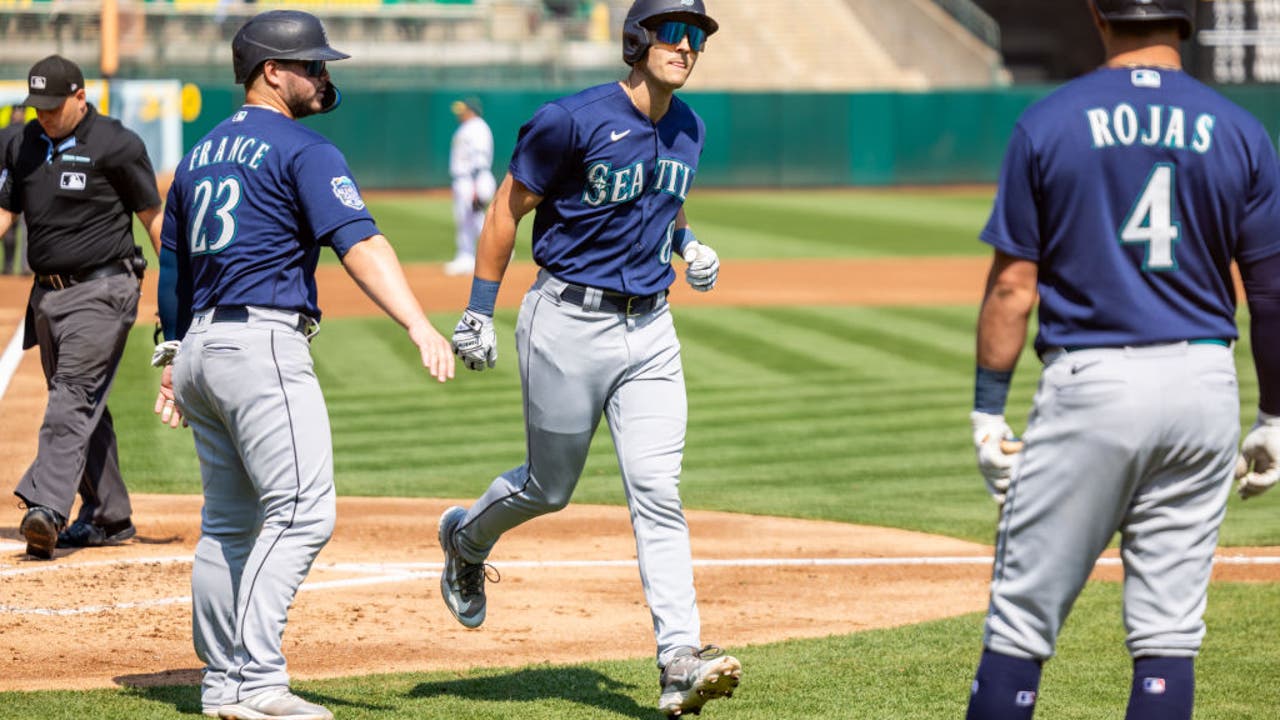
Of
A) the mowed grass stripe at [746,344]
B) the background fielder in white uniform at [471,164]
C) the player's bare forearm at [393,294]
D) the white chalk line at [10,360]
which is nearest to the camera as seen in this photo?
the player's bare forearm at [393,294]

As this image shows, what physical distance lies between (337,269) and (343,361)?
9535 mm

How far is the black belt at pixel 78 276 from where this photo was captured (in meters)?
7.82

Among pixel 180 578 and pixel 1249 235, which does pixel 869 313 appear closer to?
pixel 180 578

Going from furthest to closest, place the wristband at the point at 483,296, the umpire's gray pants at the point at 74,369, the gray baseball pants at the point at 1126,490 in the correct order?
1. the umpire's gray pants at the point at 74,369
2. the wristband at the point at 483,296
3. the gray baseball pants at the point at 1126,490

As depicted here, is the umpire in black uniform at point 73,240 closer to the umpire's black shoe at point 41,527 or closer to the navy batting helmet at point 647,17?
the umpire's black shoe at point 41,527

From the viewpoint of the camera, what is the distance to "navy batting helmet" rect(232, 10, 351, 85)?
17.2 feet

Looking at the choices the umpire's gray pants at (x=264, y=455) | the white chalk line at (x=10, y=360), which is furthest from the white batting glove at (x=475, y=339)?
the white chalk line at (x=10, y=360)

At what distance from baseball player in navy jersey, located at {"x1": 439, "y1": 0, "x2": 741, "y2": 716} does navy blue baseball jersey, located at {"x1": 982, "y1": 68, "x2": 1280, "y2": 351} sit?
5.94ft

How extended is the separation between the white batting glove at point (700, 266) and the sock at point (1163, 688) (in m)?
2.34

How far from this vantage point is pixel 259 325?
205 inches

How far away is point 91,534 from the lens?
8164 mm

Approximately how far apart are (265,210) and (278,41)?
501 millimetres

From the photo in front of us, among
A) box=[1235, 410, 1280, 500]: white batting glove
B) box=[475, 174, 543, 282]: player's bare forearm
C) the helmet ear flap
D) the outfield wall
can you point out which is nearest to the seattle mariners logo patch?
box=[475, 174, 543, 282]: player's bare forearm

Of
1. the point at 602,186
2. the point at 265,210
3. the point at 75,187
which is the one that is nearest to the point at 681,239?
the point at 602,186
